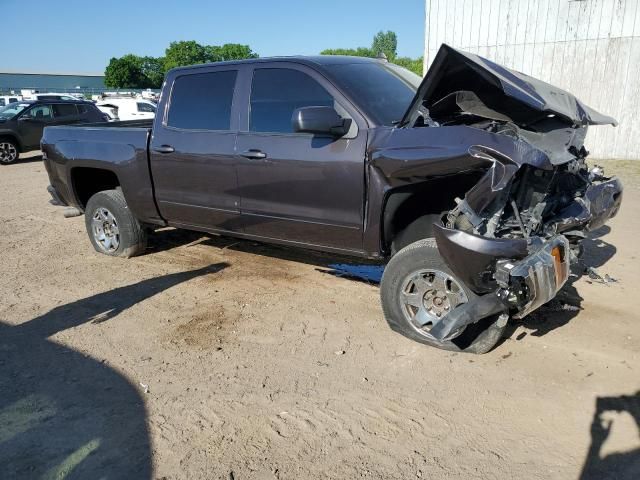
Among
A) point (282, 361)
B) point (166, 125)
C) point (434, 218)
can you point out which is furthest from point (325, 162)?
point (166, 125)

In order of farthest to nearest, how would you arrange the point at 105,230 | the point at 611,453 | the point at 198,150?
1. the point at 105,230
2. the point at 198,150
3. the point at 611,453

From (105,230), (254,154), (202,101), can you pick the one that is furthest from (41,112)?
(254,154)

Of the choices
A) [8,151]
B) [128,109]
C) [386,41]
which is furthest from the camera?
[386,41]

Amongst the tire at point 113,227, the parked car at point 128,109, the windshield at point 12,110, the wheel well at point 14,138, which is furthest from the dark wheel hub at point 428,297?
the parked car at point 128,109

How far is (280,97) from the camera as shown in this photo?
14.5 ft

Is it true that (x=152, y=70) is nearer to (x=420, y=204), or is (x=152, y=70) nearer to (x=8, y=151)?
(x=8, y=151)

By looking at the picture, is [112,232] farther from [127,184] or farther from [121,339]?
[121,339]

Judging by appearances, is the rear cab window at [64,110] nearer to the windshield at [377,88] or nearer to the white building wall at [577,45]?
the white building wall at [577,45]

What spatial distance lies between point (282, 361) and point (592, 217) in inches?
97.3

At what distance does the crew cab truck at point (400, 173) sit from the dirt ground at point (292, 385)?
17.2 inches

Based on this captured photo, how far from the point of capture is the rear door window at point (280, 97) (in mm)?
4207

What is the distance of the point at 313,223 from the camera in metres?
4.28

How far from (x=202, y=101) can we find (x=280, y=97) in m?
0.91

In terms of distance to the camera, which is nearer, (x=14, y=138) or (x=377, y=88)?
(x=377, y=88)
